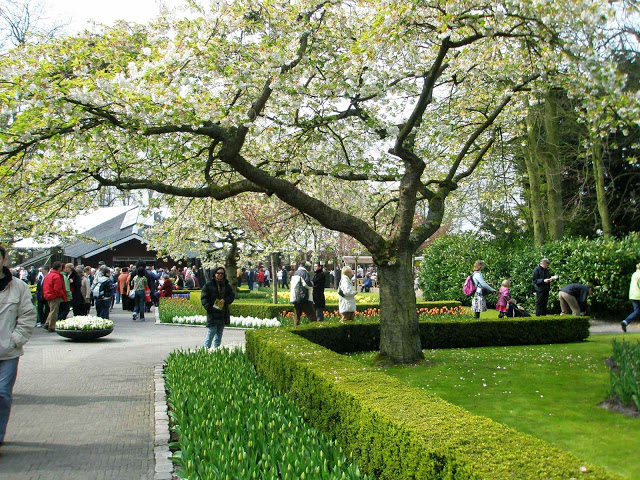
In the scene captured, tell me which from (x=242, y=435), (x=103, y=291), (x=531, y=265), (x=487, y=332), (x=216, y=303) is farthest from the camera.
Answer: (x=531, y=265)

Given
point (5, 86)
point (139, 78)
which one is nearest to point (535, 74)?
point (139, 78)

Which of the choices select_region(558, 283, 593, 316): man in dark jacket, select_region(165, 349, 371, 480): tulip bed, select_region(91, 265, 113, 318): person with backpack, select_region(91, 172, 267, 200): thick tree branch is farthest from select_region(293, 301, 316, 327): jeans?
select_region(91, 265, 113, 318): person with backpack

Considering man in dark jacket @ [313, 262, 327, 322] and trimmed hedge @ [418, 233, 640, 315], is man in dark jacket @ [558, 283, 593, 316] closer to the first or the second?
trimmed hedge @ [418, 233, 640, 315]

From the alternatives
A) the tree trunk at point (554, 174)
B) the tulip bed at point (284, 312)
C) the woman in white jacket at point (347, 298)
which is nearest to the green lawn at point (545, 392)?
the woman in white jacket at point (347, 298)

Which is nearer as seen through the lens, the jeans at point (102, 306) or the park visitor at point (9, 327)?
the park visitor at point (9, 327)

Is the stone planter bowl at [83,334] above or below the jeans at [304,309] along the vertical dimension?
below

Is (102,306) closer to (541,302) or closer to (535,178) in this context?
(541,302)

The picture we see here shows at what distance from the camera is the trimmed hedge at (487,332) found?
11773 mm

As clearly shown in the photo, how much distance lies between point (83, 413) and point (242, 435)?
119 inches

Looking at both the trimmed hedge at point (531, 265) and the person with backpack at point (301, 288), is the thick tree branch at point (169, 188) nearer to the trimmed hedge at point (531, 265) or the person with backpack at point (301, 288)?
the person with backpack at point (301, 288)

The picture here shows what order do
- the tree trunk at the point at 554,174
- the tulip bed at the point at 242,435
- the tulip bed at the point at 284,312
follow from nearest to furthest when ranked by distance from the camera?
the tulip bed at the point at 242,435
the tulip bed at the point at 284,312
the tree trunk at the point at 554,174

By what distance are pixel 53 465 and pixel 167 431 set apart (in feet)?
4.04

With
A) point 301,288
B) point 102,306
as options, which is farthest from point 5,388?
point 102,306

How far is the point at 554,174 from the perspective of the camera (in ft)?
62.8
